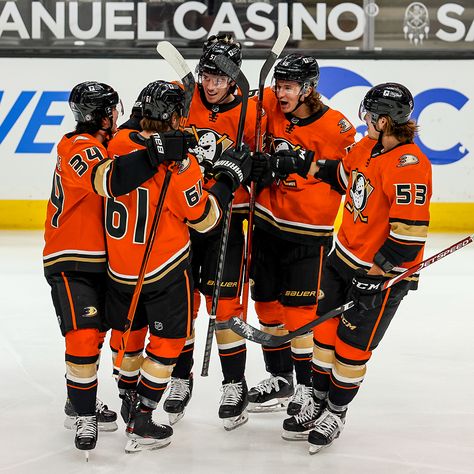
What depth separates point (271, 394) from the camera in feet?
11.4

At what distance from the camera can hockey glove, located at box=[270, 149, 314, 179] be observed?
3.17m

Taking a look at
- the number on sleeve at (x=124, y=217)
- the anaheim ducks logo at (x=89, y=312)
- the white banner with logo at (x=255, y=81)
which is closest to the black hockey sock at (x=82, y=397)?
the anaheim ducks logo at (x=89, y=312)

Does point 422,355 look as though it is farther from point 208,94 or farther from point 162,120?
point 162,120

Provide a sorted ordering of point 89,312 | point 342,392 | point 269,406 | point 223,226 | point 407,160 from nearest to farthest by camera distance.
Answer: point 407,160 → point 89,312 → point 342,392 → point 223,226 → point 269,406

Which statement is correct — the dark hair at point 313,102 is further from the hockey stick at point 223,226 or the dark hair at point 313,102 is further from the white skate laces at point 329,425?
the white skate laces at point 329,425

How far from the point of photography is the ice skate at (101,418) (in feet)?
10.4

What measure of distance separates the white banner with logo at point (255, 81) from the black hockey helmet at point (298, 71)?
379 cm

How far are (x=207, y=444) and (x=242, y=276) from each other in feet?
1.99

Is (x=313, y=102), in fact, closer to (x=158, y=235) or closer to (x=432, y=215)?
(x=158, y=235)

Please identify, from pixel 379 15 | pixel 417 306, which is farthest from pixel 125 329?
pixel 379 15

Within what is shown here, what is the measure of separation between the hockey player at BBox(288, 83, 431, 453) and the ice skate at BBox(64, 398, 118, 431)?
22.9 inches

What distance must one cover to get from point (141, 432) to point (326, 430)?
22.4 inches

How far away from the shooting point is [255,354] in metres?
4.14

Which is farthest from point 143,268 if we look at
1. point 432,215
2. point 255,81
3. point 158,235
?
point 432,215
